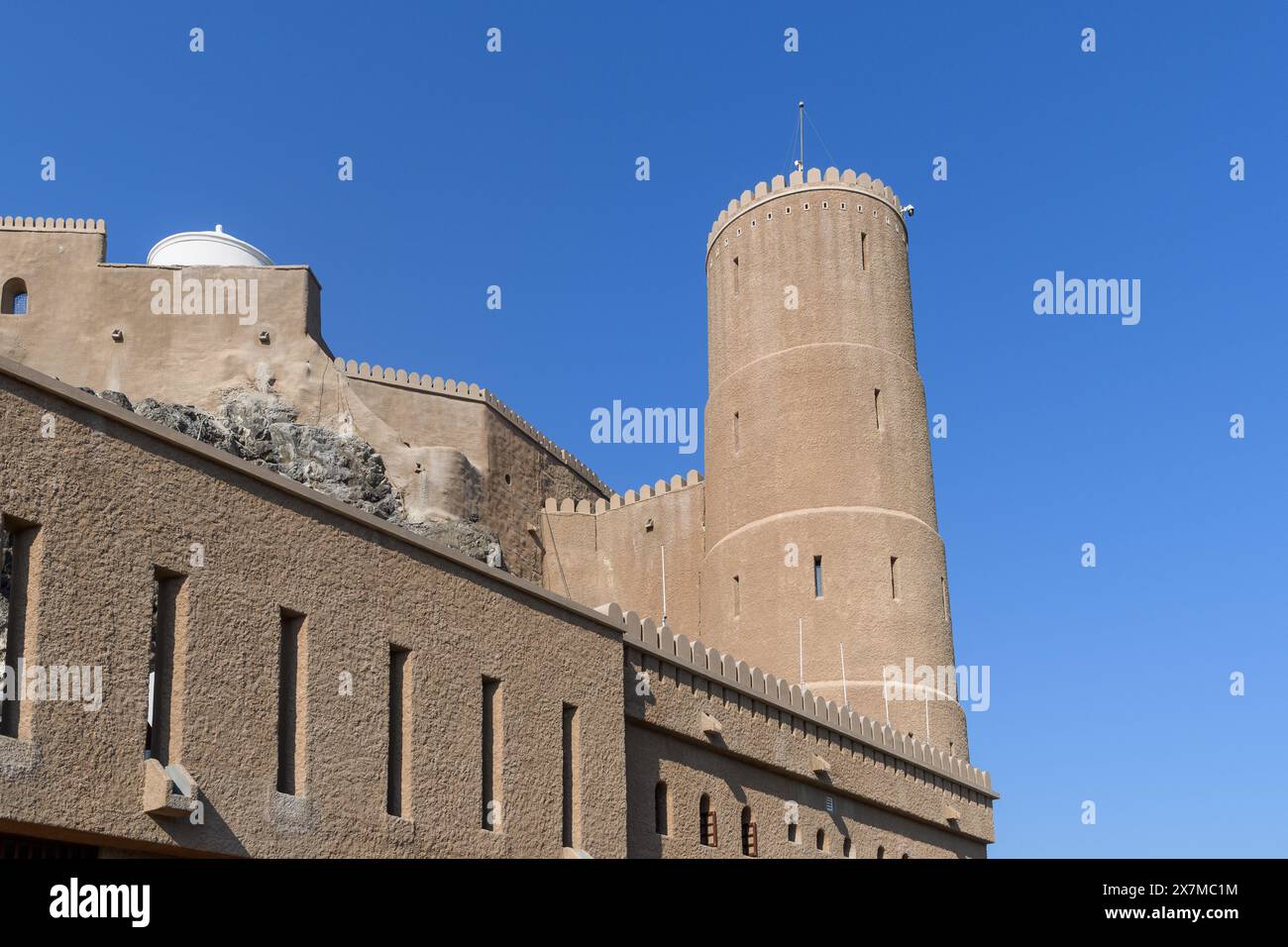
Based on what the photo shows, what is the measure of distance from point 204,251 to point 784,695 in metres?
22.1

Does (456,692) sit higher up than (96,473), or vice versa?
(96,473)

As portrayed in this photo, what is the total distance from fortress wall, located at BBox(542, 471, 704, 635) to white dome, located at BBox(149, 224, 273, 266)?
928 cm

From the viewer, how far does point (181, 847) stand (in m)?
11.5

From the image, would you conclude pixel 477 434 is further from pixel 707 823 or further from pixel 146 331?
pixel 707 823

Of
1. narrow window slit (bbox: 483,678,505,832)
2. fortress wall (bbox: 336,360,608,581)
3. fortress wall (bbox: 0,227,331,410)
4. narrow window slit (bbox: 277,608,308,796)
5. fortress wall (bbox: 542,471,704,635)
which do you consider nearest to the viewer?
narrow window slit (bbox: 277,608,308,796)

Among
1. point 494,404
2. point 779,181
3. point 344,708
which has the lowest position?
point 344,708

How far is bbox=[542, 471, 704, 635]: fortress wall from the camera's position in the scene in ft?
110

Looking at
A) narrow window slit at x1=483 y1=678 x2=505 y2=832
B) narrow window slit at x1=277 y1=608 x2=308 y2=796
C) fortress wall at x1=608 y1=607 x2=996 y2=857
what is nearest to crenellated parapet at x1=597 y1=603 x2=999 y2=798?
fortress wall at x1=608 y1=607 x2=996 y2=857

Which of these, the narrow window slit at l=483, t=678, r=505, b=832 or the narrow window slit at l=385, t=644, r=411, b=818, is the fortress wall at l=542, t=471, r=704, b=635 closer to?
the narrow window slit at l=483, t=678, r=505, b=832

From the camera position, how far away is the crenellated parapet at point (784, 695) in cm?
1786

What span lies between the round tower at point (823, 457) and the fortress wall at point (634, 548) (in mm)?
1376
